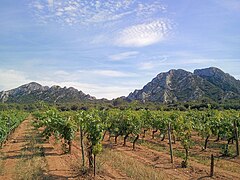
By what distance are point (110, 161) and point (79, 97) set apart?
13100 centimetres

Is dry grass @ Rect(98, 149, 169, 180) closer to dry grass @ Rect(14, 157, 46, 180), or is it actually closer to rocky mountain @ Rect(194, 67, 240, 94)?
dry grass @ Rect(14, 157, 46, 180)

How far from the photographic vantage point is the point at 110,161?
1619cm

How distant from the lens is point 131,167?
1462 centimetres

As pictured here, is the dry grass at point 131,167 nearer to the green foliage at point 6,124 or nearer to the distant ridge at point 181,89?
the green foliage at point 6,124

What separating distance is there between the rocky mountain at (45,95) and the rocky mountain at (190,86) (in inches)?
1400

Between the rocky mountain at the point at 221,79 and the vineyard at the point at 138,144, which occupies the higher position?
the rocky mountain at the point at 221,79

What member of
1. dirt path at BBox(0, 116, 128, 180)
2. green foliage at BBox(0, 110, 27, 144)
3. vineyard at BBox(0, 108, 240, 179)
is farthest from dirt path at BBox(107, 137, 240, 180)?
green foliage at BBox(0, 110, 27, 144)

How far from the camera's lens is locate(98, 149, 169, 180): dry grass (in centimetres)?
1295

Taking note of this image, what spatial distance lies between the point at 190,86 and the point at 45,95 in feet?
259

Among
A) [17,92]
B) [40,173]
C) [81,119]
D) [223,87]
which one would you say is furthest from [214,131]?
[17,92]

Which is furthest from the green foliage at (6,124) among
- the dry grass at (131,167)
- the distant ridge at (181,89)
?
the distant ridge at (181,89)

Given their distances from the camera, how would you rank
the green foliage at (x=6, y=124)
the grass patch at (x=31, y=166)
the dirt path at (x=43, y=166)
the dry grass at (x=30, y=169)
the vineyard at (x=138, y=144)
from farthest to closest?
1. the green foliage at (x=6, y=124)
2. the vineyard at (x=138, y=144)
3. the dirt path at (x=43, y=166)
4. the grass patch at (x=31, y=166)
5. the dry grass at (x=30, y=169)

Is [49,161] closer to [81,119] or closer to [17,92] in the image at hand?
[81,119]

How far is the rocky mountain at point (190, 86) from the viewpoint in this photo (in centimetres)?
9650
